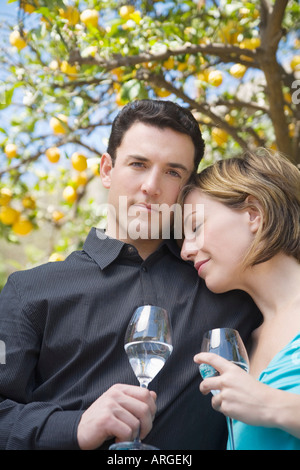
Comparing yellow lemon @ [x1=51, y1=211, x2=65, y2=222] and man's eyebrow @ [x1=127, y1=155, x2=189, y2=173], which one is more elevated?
yellow lemon @ [x1=51, y1=211, x2=65, y2=222]

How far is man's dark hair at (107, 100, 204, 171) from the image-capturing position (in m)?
2.46

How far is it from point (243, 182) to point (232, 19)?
1.40m

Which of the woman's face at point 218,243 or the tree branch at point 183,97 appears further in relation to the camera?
the tree branch at point 183,97

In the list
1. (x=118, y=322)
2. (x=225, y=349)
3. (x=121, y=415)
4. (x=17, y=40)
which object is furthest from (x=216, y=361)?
(x=17, y=40)

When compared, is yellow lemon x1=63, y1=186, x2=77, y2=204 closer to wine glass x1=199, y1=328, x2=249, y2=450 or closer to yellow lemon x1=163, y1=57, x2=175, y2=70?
yellow lemon x1=163, y1=57, x2=175, y2=70

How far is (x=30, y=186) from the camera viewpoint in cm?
432

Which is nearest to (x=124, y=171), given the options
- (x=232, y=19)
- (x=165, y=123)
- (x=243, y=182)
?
(x=165, y=123)

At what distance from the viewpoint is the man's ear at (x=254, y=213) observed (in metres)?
2.16

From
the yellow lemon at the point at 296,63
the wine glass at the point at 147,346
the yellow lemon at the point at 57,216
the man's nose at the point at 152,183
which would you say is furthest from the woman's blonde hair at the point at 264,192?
the yellow lemon at the point at 57,216

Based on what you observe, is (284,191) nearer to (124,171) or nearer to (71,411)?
(124,171)

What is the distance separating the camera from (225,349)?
169 centimetres

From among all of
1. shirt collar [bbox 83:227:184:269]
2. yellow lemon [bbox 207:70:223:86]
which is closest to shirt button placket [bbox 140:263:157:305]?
shirt collar [bbox 83:227:184:269]

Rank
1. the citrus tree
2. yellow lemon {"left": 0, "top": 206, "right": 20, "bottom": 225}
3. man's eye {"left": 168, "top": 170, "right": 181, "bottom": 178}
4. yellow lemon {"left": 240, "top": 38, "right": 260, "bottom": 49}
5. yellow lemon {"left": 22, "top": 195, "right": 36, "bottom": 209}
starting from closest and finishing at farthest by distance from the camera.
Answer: man's eye {"left": 168, "top": 170, "right": 181, "bottom": 178} < the citrus tree < yellow lemon {"left": 240, "top": 38, "right": 260, "bottom": 49} < yellow lemon {"left": 0, "top": 206, "right": 20, "bottom": 225} < yellow lemon {"left": 22, "top": 195, "right": 36, "bottom": 209}

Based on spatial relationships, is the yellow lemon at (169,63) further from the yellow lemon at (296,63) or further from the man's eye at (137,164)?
the man's eye at (137,164)
